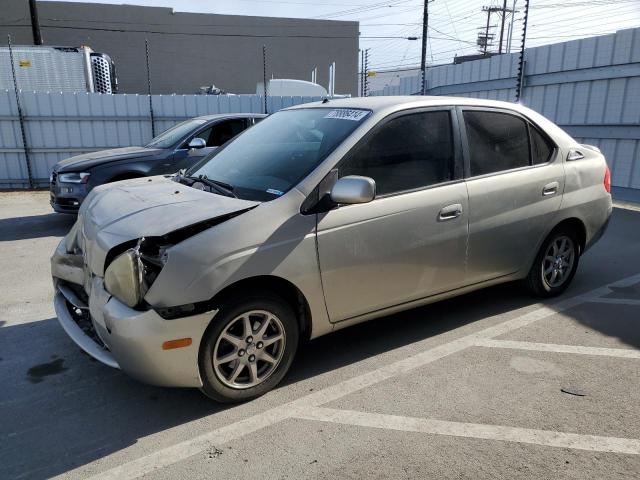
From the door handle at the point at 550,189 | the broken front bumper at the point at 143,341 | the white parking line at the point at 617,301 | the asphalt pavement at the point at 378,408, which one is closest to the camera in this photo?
the asphalt pavement at the point at 378,408

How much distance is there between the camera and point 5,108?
11.6 meters

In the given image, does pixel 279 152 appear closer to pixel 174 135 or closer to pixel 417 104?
pixel 417 104

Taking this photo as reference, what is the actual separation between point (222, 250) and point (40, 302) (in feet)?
9.70

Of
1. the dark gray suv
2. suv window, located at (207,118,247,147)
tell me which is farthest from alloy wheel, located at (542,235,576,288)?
suv window, located at (207,118,247,147)

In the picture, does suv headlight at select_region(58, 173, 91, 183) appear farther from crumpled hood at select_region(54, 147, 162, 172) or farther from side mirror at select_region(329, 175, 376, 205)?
side mirror at select_region(329, 175, 376, 205)

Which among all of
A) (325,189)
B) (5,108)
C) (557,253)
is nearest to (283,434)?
(325,189)

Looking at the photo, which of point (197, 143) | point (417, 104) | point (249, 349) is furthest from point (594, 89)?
point (249, 349)

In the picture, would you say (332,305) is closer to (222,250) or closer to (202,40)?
(222,250)

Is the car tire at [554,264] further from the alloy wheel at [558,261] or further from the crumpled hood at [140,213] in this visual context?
the crumpled hood at [140,213]

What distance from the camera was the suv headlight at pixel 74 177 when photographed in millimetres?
7352

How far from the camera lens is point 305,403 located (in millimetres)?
3076

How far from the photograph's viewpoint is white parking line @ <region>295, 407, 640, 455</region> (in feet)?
8.74

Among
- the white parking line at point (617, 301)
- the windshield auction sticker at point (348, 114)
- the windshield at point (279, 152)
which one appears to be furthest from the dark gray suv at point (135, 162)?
the white parking line at point (617, 301)

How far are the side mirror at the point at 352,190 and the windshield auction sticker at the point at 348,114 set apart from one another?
63 cm
